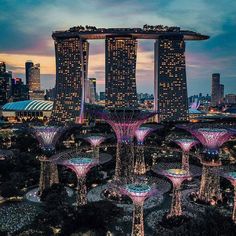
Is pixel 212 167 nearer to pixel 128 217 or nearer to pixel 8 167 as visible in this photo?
pixel 128 217

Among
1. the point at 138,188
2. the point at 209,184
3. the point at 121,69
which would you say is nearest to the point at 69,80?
the point at 121,69

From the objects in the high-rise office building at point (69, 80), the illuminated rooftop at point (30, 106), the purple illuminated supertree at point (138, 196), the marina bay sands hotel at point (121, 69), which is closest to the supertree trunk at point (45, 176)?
the purple illuminated supertree at point (138, 196)

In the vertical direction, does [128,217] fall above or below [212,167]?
below

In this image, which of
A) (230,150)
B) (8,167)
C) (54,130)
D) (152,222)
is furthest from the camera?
(230,150)

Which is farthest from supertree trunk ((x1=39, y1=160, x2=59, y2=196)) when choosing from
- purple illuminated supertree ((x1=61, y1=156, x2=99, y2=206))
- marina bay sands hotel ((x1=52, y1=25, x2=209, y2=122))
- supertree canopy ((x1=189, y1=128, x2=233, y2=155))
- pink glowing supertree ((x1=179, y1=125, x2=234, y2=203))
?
marina bay sands hotel ((x1=52, y1=25, x2=209, y2=122))

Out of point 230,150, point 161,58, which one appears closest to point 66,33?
point 161,58

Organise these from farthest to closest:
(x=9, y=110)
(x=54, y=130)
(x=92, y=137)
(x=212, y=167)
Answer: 1. (x=9, y=110)
2. (x=92, y=137)
3. (x=54, y=130)
4. (x=212, y=167)

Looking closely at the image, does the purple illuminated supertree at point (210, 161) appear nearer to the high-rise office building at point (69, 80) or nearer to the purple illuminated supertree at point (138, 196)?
the purple illuminated supertree at point (138, 196)

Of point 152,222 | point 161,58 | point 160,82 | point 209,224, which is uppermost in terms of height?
point 161,58

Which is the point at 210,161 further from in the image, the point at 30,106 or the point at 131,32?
the point at 30,106
